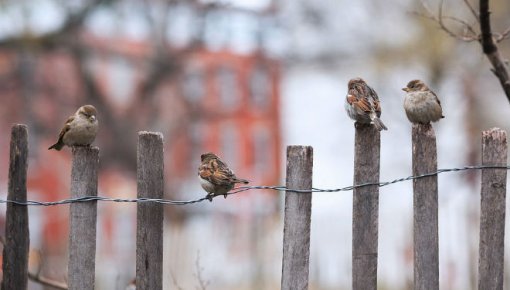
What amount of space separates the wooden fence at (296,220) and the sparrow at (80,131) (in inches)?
21.1

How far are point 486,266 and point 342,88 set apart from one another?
27.0 m

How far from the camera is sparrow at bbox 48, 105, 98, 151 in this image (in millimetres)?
5176

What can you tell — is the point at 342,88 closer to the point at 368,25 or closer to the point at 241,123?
the point at 368,25

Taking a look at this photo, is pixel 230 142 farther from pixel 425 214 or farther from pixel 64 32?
pixel 425 214

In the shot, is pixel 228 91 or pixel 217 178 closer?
pixel 217 178

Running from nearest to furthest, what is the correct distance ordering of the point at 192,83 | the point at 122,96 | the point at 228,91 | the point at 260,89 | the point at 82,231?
1. the point at 82,231
2. the point at 192,83
3. the point at 122,96
4. the point at 228,91
5. the point at 260,89

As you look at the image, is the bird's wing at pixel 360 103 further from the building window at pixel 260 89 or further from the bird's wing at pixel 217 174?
the building window at pixel 260 89

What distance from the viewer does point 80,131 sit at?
17.1 feet

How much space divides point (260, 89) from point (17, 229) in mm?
38902

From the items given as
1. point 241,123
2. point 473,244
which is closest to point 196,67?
point 241,123

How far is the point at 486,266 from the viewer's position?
4.60 m

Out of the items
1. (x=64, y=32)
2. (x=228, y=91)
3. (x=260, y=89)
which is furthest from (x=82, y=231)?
(x=260, y=89)

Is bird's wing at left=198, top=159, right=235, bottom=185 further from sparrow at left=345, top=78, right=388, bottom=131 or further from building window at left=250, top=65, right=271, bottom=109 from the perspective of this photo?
building window at left=250, top=65, right=271, bottom=109

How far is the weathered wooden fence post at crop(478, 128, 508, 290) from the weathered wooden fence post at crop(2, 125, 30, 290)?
7.17 ft
